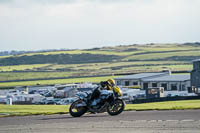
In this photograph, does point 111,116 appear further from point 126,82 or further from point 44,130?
point 126,82

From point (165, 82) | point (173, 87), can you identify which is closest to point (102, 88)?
point (173, 87)

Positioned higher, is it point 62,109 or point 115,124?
point 115,124

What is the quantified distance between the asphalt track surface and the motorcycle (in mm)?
447

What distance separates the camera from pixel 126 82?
323 feet

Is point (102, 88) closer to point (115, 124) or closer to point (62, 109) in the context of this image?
point (115, 124)

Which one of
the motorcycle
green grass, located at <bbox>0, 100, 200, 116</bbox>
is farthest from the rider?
green grass, located at <bbox>0, 100, 200, 116</bbox>

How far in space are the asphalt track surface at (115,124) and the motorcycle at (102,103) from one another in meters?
0.45

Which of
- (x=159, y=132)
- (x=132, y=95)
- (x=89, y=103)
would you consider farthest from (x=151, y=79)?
(x=159, y=132)

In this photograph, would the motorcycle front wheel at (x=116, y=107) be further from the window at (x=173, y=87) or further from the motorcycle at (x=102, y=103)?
the window at (x=173, y=87)

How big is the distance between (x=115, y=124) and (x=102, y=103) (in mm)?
3695

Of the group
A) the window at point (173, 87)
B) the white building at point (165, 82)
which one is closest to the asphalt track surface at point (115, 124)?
the white building at point (165, 82)

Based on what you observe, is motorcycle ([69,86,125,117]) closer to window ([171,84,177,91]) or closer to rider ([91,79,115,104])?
rider ([91,79,115,104])

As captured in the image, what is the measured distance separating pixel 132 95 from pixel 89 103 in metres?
47.1

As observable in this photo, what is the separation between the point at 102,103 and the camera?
2131 centimetres
